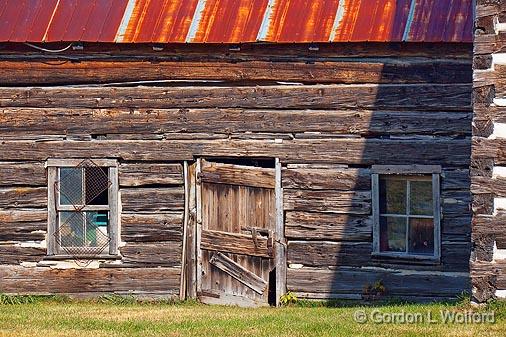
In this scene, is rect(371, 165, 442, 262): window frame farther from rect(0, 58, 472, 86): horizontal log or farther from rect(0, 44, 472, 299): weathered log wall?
rect(0, 58, 472, 86): horizontal log

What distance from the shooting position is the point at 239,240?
16656 millimetres

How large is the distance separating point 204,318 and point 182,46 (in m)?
4.25

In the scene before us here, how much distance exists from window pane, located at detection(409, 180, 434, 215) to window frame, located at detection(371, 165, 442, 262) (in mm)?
119

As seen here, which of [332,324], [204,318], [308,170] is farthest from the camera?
[308,170]

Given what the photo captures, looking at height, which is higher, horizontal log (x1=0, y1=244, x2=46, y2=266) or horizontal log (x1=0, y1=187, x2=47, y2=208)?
horizontal log (x1=0, y1=187, x2=47, y2=208)

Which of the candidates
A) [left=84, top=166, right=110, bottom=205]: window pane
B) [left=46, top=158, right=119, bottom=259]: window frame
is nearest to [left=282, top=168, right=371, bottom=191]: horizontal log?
[left=46, top=158, right=119, bottom=259]: window frame

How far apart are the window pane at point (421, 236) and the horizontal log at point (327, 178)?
2.65ft

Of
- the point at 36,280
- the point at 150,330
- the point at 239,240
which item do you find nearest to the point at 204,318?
the point at 150,330

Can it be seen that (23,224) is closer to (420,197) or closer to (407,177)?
→ (407,177)

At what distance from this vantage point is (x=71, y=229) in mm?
16891

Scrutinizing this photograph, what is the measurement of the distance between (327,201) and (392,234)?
991 mm

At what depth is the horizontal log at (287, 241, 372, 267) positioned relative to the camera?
1625 cm

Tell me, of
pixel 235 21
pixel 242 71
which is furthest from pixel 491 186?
pixel 235 21

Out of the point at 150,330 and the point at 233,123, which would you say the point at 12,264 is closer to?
the point at 233,123
